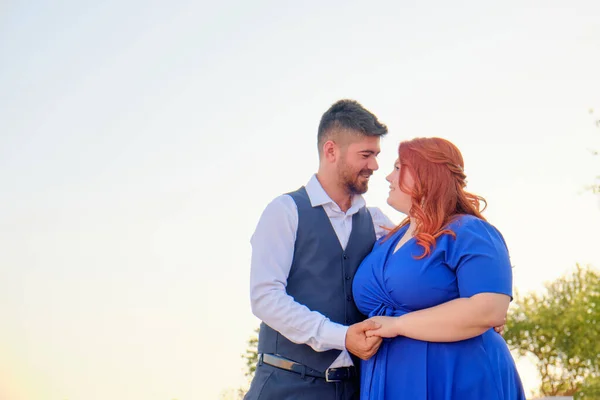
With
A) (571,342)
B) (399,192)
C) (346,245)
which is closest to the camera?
(399,192)

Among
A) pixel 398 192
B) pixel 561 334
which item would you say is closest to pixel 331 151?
pixel 398 192

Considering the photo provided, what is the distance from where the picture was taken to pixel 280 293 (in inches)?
165

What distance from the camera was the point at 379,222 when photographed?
482cm

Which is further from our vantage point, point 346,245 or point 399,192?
point 346,245

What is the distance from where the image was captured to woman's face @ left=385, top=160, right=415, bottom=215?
4.05m

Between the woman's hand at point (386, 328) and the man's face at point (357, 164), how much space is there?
1.03m

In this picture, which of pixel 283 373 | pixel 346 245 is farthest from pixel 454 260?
pixel 283 373

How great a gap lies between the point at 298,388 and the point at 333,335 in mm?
375

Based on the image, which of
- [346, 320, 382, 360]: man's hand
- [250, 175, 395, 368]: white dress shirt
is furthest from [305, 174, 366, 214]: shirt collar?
[346, 320, 382, 360]: man's hand

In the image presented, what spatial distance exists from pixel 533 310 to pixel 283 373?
25499 millimetres

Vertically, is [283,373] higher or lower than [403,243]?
lower

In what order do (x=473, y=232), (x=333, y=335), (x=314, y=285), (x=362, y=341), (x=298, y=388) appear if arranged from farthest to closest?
(x=314, y=285) → (x=298, y=388) → (x=333, y=335) → (x=362, y=341) → (x=473, y=232)

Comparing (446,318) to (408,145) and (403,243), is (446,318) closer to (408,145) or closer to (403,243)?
(403,243)

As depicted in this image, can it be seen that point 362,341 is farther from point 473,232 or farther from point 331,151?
point 331,151
